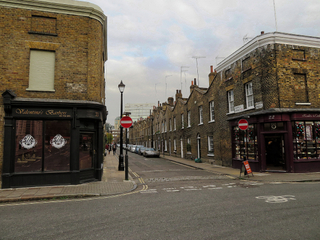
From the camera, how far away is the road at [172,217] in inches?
179

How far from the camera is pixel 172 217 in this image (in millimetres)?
5559

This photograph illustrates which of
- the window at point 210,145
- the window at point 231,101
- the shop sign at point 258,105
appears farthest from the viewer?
the window at point 210,145

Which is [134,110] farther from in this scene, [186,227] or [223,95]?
[186,227]

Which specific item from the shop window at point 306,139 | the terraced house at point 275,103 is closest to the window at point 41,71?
the terraced house at point 275,103

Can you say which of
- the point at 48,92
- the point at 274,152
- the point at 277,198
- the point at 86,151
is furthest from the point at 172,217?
the point at 274,152

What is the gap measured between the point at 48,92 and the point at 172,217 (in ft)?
27.3

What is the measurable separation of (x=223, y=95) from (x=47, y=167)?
563 inches

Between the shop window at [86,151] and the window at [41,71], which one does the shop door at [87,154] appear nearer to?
the shop window at [86,151]

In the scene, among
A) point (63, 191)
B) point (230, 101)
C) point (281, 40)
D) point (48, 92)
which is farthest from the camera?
point (230, 101)

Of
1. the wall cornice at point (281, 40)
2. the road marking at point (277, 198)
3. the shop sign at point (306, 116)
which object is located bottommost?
the road marking at point (277, 198)

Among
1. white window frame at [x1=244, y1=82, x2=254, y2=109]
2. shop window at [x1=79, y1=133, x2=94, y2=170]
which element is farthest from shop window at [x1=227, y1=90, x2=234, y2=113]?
shop window at [x1=79, y1=133, x2=94, y2=170]

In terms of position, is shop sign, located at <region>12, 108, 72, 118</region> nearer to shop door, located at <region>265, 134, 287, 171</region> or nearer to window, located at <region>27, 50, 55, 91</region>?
window, located at <region>27, 50, 55, 91</region>

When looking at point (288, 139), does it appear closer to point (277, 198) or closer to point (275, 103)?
point (275, 103)

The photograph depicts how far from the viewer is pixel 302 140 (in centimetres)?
1409
